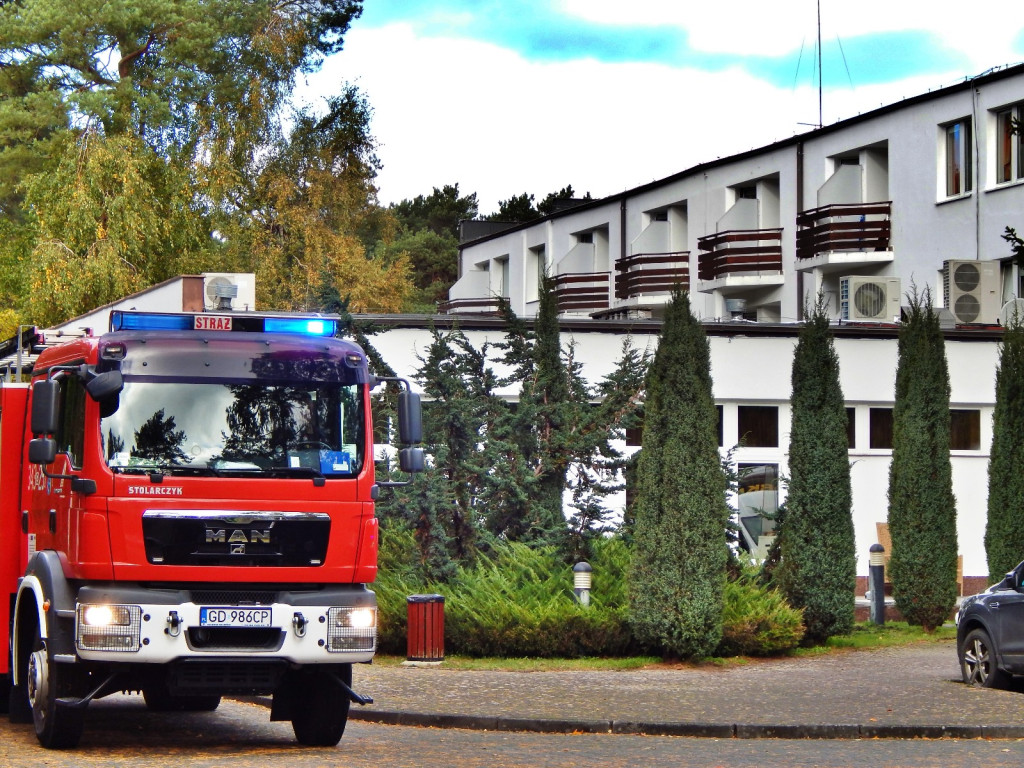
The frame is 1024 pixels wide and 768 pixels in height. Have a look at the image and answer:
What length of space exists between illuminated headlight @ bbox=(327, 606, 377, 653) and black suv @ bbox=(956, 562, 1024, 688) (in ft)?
24.3

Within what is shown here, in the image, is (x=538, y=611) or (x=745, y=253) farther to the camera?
(x=745, y=253)

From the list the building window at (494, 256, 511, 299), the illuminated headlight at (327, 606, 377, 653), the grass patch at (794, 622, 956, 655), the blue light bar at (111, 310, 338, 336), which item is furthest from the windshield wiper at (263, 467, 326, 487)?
the building window at (494, 256, 511, 299)

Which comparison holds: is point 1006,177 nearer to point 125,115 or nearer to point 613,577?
point 613,577

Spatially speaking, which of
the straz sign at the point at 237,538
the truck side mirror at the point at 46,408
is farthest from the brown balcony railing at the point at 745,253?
the truck side mirror at the point at 46,408

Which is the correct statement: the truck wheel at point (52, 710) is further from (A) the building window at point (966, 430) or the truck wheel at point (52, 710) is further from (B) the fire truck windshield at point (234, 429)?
(A) the building window at point (966, 430)

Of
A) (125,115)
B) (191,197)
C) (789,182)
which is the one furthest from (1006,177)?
(125,115)

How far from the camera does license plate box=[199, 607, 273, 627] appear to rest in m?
10.7

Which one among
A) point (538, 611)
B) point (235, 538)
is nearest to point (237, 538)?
point (235, 538)

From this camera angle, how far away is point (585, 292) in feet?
153

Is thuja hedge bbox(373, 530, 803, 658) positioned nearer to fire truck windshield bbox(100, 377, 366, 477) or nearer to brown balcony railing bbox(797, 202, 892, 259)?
fire truck windshield bbox(100, 377, 366, 477)

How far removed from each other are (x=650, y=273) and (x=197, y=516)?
32731mm

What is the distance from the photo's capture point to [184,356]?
11.1m

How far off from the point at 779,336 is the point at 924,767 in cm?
1659

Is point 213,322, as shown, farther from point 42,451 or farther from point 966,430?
point 966,430
